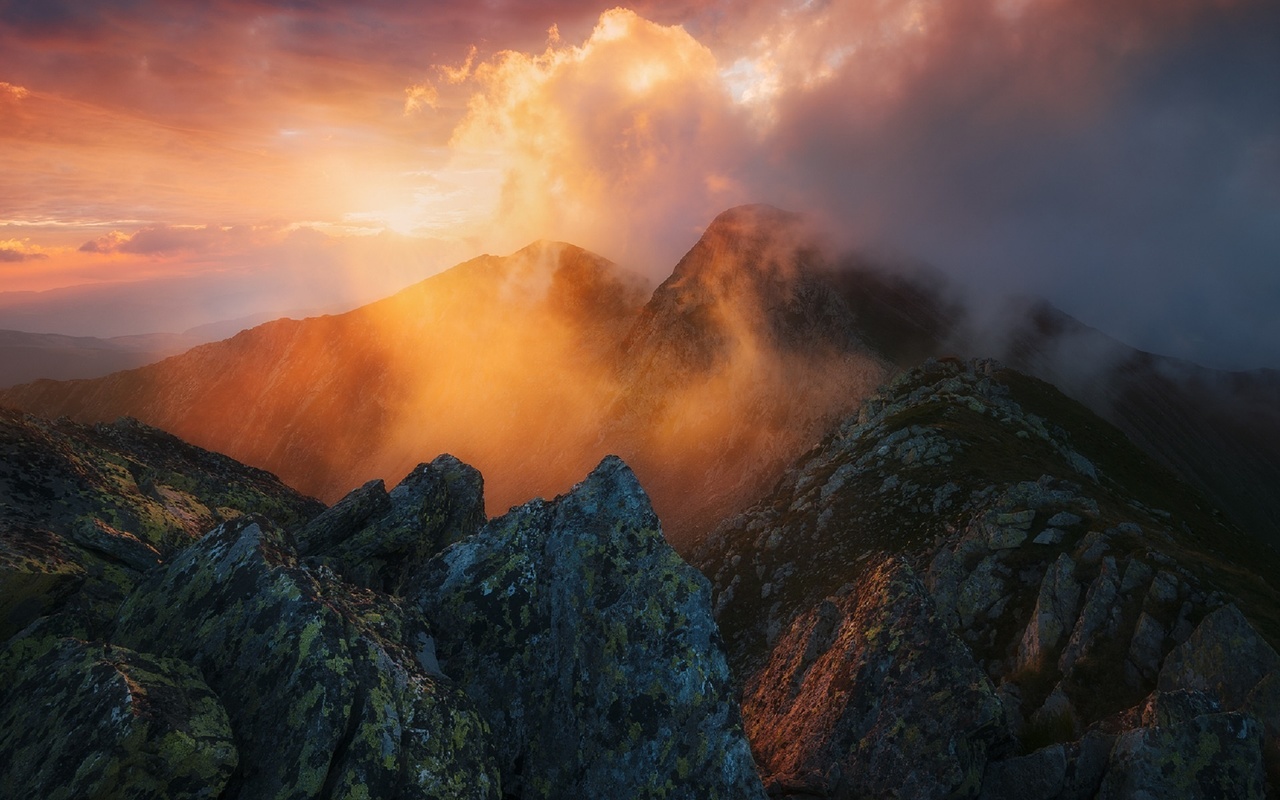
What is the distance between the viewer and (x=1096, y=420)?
3383 inches

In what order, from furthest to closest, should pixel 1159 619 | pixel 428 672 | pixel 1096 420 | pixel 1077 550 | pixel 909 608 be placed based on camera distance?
1. pixel 1096 420
2. pixel 1077 550
3. pixel 1159 619
4. pixel 909 608
5. pixel 428 672

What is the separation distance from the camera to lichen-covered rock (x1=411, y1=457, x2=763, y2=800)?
12891mm

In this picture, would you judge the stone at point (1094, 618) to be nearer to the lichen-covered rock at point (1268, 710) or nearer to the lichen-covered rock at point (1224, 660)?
the lichen-covered rock at point (1224, 660)

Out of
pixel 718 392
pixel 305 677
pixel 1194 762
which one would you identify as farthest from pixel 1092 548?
pixel 718 392

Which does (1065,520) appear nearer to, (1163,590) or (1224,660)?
(1163,590)

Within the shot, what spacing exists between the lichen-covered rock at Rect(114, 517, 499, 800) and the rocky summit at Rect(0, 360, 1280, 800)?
0.15 feet

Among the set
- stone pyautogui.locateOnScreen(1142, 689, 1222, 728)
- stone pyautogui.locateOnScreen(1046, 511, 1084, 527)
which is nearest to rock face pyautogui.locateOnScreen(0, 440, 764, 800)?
stone pyautogui.locateOnScreen(1142, 689, 1222, 728)

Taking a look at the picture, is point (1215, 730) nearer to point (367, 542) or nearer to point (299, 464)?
point (367, 542)

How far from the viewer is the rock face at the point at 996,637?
15.4 metres

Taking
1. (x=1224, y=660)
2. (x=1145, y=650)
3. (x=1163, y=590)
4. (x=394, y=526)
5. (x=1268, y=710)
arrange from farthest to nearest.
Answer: (x=1163, y=590)
(x=1145, y=650)
(x=394, y=526)
(x=1224, y=660)
(x=1268, y=710)

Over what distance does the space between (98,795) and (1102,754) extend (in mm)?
21160

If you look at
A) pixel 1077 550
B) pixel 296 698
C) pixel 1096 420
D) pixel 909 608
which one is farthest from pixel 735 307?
pixel 296 698

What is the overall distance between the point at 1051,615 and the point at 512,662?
84.7ft

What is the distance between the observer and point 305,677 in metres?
10.6
